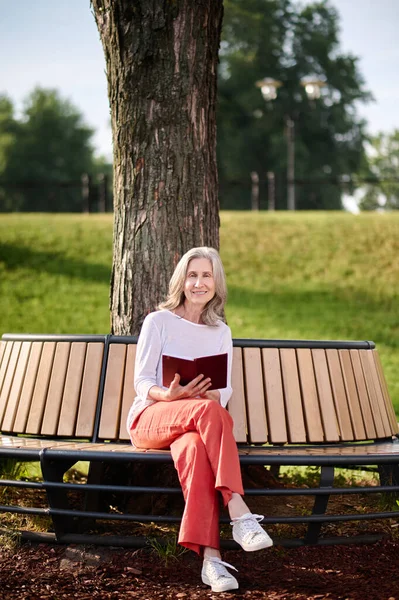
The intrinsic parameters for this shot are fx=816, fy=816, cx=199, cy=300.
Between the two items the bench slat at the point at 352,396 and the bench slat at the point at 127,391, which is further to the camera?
the bench slat at the point at 352,396

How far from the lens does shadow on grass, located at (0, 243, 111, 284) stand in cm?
1472

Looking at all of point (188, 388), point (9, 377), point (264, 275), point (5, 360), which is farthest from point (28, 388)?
point (264, 275)

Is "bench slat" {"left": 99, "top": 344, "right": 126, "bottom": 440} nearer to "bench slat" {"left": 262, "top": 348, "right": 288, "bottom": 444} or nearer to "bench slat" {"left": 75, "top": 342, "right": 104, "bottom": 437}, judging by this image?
"bench slat" {"left": 75, "top": 342, "right": 104, "bottom": 437}

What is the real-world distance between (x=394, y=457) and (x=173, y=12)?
272 cm

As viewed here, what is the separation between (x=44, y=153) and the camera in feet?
143

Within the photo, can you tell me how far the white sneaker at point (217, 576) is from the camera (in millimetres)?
3375

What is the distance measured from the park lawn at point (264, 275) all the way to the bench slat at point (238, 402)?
17.9 feet

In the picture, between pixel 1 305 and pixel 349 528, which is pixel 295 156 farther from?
pixel 349 528

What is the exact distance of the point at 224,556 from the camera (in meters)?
3.89

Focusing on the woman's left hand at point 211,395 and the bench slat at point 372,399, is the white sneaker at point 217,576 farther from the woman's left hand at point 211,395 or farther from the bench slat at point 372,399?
the bench slat at point 372,399

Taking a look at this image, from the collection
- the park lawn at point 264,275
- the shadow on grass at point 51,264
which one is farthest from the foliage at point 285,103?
the shadow on grass at point 51,264

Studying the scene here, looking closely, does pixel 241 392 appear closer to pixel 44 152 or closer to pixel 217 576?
pixel 217 576

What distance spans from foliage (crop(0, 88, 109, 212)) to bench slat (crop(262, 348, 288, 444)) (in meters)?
33.5

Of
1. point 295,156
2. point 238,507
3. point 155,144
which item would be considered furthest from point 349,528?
point 295,156
